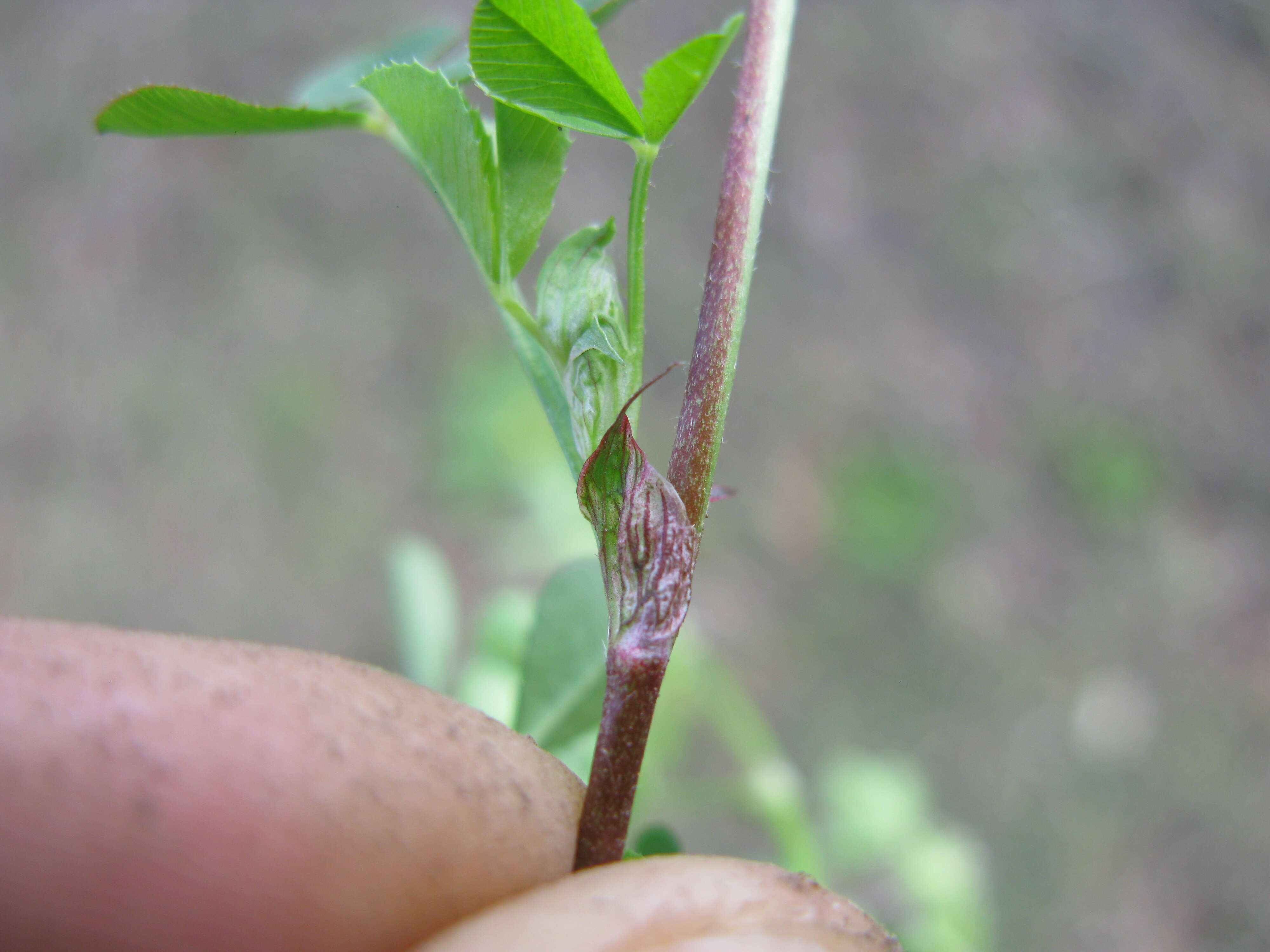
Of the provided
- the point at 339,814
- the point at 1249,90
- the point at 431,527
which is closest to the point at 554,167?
the point at 339,814

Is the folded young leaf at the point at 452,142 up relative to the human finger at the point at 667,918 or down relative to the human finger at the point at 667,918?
up

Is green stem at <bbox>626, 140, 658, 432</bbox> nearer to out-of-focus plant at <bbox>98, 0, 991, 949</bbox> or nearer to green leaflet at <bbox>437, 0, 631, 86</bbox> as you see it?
out-of-focus plant at <bbox>98, 0, 991, 949</bbox>

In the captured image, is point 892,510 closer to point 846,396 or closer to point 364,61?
point 846,396

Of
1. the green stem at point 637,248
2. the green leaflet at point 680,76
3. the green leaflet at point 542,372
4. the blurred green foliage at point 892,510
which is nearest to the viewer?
the green leaflet at point 680,76

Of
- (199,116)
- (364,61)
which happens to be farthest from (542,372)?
(364,61)

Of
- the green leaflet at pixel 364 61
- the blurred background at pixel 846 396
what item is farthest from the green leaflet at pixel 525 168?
the blurred background at pixel 846 396

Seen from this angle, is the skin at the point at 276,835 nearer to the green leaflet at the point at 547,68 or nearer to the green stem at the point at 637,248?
the green stem at the point at 637,248
